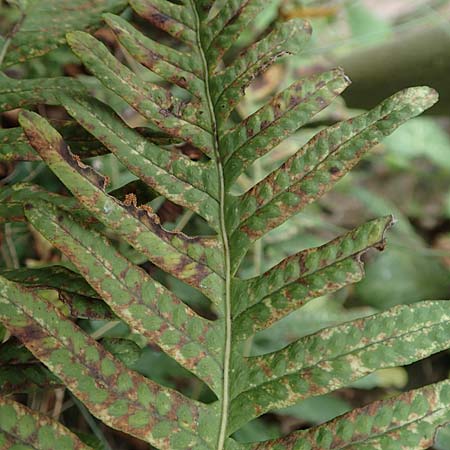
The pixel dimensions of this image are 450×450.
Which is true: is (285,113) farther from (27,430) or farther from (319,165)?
(27,430)

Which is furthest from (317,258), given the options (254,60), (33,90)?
(33,90)

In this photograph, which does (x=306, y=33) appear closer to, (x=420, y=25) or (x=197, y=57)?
(x=197, y=57)

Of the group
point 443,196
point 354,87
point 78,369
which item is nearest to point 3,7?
point 354,87

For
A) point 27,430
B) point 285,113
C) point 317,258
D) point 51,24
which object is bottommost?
point 27,430

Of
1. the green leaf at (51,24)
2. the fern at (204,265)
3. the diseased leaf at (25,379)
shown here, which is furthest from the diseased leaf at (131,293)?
the green leaf at (51,24)

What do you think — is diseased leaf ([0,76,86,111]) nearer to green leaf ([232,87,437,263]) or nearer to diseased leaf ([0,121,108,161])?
diseased leaf ([0,121,108,161])

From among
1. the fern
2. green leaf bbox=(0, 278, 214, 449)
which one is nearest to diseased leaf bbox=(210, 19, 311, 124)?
the fern
